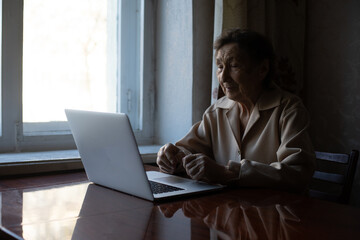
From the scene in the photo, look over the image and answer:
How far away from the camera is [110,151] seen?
1.30m

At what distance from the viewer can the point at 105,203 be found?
48.2 inches

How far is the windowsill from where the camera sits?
182 centimetres

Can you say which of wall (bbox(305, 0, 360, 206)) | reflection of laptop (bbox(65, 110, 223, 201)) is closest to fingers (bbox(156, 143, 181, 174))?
reflection of laptop (bbox(65, 110, 223, 201))

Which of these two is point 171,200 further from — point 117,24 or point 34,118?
point 117,24

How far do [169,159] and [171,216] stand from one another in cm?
56

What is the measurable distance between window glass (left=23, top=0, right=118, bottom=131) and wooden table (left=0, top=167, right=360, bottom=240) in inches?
37.9

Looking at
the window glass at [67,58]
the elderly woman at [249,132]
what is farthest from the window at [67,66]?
the elderly woman at [249,132]

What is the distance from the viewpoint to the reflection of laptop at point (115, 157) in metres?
1.22

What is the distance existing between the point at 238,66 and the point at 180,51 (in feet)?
2.17

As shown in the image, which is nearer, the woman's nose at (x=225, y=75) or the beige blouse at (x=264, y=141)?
the beige blouse at (x=264, y=141)

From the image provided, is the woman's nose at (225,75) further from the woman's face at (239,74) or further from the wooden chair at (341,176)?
the wooden chair at (341,176)

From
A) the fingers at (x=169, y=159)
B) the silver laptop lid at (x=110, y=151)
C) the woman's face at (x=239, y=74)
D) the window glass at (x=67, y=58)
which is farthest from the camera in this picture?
the window glass at (x=67, y=58)

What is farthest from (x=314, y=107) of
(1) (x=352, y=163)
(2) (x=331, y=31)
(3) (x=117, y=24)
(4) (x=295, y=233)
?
(4) (x=295, y=233)

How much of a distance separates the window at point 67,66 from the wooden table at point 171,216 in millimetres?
855
